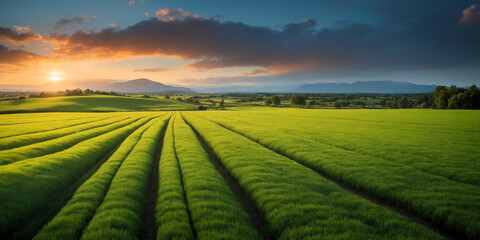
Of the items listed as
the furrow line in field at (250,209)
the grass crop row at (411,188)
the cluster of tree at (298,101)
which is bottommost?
the furrow line in field at (250,209)

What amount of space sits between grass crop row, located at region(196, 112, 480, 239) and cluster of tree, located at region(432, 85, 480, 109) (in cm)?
9321

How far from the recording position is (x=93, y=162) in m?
21.0

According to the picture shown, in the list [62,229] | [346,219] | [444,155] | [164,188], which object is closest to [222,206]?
[164,188]

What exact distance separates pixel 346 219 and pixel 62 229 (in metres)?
11.0

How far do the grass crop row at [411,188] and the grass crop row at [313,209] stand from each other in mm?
1970

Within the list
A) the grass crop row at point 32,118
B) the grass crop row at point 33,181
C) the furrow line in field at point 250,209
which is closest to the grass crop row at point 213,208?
the furrow line in field at point 250,209

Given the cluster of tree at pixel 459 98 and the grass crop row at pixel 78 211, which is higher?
the cluster of tree at pixel 459 98

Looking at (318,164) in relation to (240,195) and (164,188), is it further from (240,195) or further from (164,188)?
(164,188)

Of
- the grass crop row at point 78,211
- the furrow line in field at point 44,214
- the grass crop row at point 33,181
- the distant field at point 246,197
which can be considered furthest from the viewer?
the grass crop row at point 33,181

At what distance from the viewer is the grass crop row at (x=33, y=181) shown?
33.4 ft

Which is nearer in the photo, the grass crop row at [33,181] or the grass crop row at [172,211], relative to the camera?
the grass crop row at [172,211]

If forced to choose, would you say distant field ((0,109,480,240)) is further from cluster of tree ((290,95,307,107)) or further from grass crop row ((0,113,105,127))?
cluster of tree ((290,95,307,107))

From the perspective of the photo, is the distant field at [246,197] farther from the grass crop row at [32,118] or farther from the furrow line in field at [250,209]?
the grass crop row at [32,118]

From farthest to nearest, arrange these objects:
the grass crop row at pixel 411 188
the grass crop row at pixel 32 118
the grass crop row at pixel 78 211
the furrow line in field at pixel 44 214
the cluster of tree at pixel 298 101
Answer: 1. the cluster of tree at pixel 298 101
2. the grass crop row at pixel 32 118
3. the grass crop row at pixel 411 188
4. the furrow line in field at pixel 44 214
5. the grass crop row at pixel 78 211
